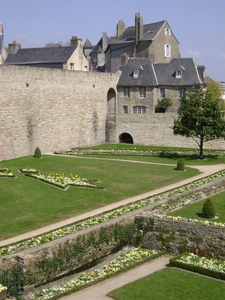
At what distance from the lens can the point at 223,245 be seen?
1478 cm

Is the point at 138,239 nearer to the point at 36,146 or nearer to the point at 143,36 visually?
the point at 36,146

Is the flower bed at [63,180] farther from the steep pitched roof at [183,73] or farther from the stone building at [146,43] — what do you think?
the stone building at [146,43]

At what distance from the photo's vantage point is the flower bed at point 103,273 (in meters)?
12.9

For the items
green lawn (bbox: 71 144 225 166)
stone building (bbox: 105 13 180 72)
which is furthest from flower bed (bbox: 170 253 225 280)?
stone building (bbox: 105 13 180 72)

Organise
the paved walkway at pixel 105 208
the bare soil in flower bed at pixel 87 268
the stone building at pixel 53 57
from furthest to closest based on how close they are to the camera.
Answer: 1. the stone building at pixel 53 57
2. the paved walkway at pixel 105 208
3. the bare soil in flower bed at pixel 87 268

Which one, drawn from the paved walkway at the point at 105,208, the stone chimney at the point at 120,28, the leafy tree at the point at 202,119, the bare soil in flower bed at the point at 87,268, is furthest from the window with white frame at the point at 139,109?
the bare soil in flower bed at the point at 87,268

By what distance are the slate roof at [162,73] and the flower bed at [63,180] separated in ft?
67.4

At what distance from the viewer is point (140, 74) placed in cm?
4491

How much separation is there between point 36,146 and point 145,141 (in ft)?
33.4

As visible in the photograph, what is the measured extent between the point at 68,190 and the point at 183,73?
24.3 meters

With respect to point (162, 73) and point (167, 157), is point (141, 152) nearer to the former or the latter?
point (167, 157)

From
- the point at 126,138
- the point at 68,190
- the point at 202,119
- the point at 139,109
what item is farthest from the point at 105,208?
the point at 139,109

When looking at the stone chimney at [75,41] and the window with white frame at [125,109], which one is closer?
the window with white frame at [125,109]

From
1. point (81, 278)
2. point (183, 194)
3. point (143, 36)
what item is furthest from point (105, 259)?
point (143, 36)
